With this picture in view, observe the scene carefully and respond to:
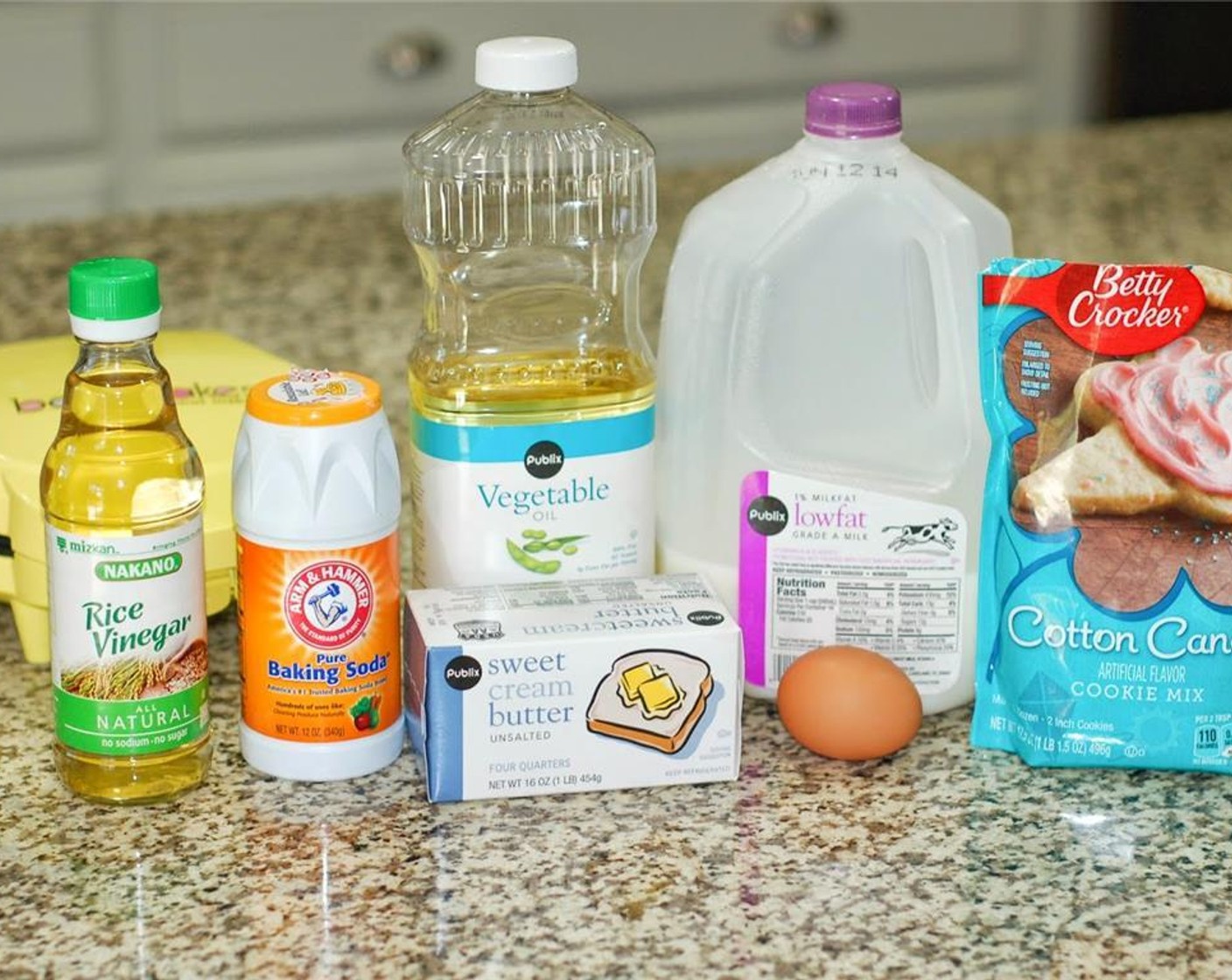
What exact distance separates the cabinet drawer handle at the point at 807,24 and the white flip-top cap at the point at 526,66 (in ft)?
6.51

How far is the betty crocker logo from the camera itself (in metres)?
0.99

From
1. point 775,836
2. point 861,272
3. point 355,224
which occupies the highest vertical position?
point 861,272

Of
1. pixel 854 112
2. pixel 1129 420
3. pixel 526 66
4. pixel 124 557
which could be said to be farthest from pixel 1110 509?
pixel 124 557

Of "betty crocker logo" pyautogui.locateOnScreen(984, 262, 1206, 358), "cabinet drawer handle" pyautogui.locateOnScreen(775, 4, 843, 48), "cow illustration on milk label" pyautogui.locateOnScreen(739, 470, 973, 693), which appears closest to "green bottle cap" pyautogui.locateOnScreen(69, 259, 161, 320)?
"cow illustration on milk label" pyautogui.locateOnScreen(739, 470, 973, 693)

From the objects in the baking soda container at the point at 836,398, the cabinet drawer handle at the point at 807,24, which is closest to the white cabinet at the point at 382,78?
the cabinet drawer handle at the point at 807,24

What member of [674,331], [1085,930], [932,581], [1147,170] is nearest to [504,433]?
[674,331]

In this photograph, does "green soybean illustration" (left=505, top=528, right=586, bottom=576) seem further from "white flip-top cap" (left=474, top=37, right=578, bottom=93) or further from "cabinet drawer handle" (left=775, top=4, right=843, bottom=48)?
"cabinet drawer handle" (left=775, top=4, right=843, bottom=48)

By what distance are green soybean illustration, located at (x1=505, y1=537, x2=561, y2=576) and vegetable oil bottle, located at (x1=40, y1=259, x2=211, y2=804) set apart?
0.56ft

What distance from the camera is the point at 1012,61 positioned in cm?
308

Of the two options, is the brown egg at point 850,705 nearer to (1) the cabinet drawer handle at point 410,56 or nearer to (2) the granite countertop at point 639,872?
(2) the granite countertop at point 639,872

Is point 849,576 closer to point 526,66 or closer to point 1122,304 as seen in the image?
point 1122,304

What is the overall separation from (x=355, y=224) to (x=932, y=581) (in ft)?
2.97

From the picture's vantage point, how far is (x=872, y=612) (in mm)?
1087

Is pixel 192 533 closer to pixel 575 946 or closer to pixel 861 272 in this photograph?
pixel 575 946
